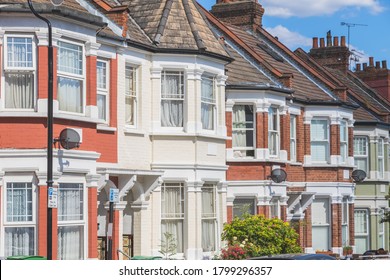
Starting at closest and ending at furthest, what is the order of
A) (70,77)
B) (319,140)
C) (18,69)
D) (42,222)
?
(42,222)
(18,69)
(70,77)
(319,140)

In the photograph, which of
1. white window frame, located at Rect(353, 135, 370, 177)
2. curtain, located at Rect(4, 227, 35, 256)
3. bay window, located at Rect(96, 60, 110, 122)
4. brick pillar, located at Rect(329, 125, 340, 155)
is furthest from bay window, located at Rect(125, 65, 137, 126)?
white window frame, located at Rect(353, 135, 370, 177)

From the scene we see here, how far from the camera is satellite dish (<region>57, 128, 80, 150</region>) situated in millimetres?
21219

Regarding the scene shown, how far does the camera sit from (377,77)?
5469 cm

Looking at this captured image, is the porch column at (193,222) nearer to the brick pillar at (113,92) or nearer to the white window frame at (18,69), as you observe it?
the brick pillar at (113,92)

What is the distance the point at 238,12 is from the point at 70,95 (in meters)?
20.5

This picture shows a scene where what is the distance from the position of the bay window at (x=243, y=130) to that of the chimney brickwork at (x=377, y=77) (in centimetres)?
2300

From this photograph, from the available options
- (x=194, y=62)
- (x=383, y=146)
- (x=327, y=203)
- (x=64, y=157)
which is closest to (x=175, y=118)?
(x=194, y=62)

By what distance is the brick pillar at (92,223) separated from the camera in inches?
878

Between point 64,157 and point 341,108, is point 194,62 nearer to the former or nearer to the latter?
point 64,157

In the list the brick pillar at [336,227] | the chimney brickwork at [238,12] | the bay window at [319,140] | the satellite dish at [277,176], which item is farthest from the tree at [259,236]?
the chimney brickwork at [238,12]

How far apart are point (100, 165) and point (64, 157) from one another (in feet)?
8.99

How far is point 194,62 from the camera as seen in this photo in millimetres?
27656

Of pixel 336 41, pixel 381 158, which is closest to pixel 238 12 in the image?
pixel 336 41

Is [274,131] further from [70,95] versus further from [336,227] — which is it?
[70,95]
